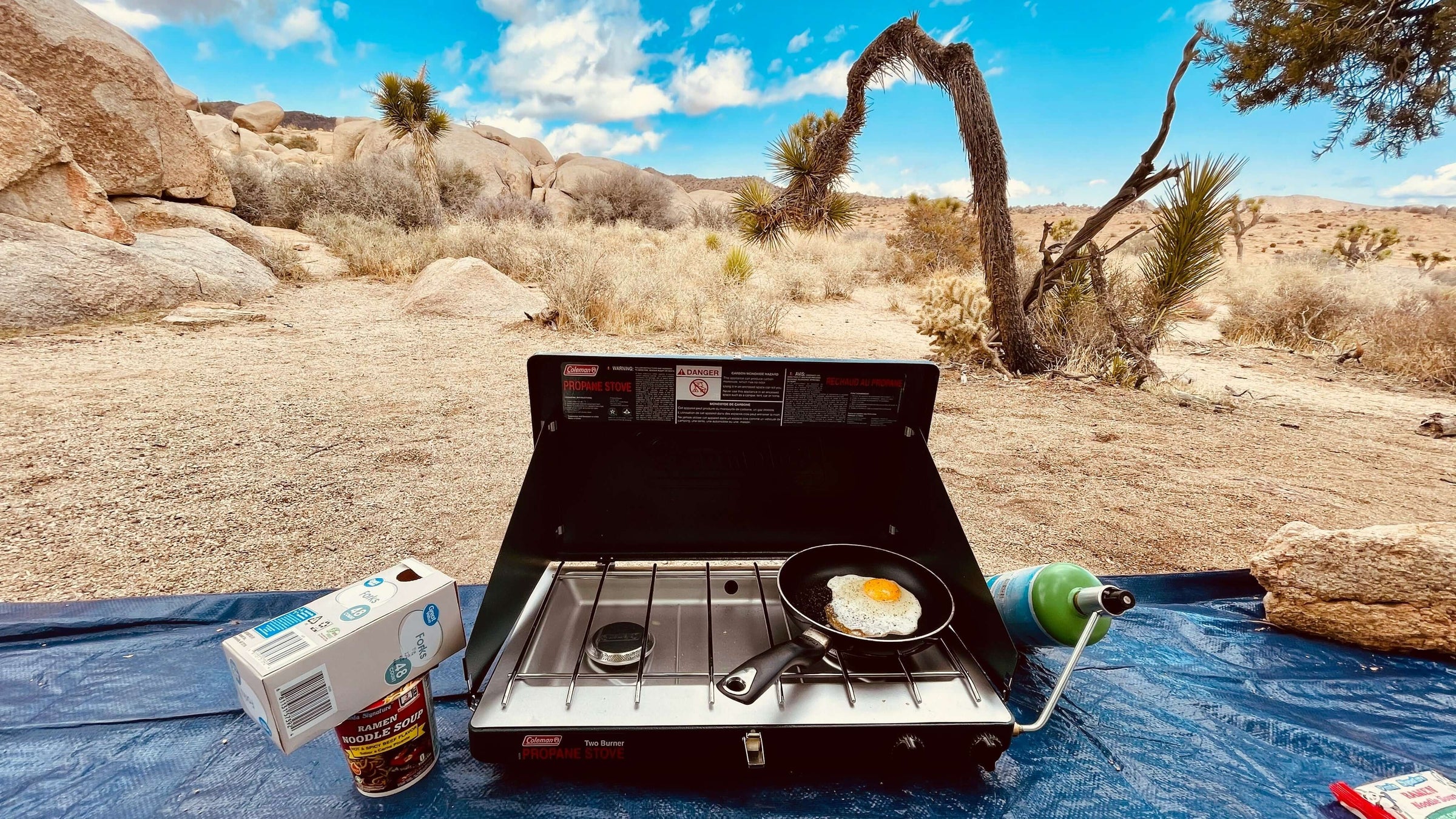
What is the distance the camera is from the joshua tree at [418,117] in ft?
44.8

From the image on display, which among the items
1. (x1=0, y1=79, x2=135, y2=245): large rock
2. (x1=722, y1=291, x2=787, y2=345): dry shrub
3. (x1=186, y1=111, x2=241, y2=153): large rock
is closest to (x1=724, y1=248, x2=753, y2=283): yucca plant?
(x1=722, y1=291, x2=787, y2=345): dry shrub

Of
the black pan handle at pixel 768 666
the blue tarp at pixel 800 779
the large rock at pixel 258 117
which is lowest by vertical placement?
the blue tarp at pixel 800 779

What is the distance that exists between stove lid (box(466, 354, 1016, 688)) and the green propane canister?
0.14 m

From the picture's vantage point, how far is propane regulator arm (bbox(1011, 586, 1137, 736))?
3.52 feet

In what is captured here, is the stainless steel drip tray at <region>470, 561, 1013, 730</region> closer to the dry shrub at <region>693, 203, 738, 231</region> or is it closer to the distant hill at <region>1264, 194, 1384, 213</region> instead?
the dry shrub at <region>693, 203, 738, 231</region>

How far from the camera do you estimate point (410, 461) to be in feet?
11.9

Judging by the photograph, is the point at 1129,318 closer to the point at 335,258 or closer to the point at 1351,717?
the point at 1351,717

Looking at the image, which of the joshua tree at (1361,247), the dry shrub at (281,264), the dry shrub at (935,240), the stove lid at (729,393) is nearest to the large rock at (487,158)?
the dry shrub at (281,264)

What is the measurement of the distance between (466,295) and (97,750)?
7.04m

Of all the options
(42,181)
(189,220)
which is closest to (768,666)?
(42,181)

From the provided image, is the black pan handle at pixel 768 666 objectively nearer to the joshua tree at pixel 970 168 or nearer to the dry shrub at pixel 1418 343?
the joshua tree at pixel 970 168

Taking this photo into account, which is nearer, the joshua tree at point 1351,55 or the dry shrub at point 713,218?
the joshua tree at point 1351,55

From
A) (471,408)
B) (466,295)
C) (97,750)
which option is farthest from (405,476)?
(466,295)

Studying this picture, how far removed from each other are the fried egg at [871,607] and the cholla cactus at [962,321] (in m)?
5.41
